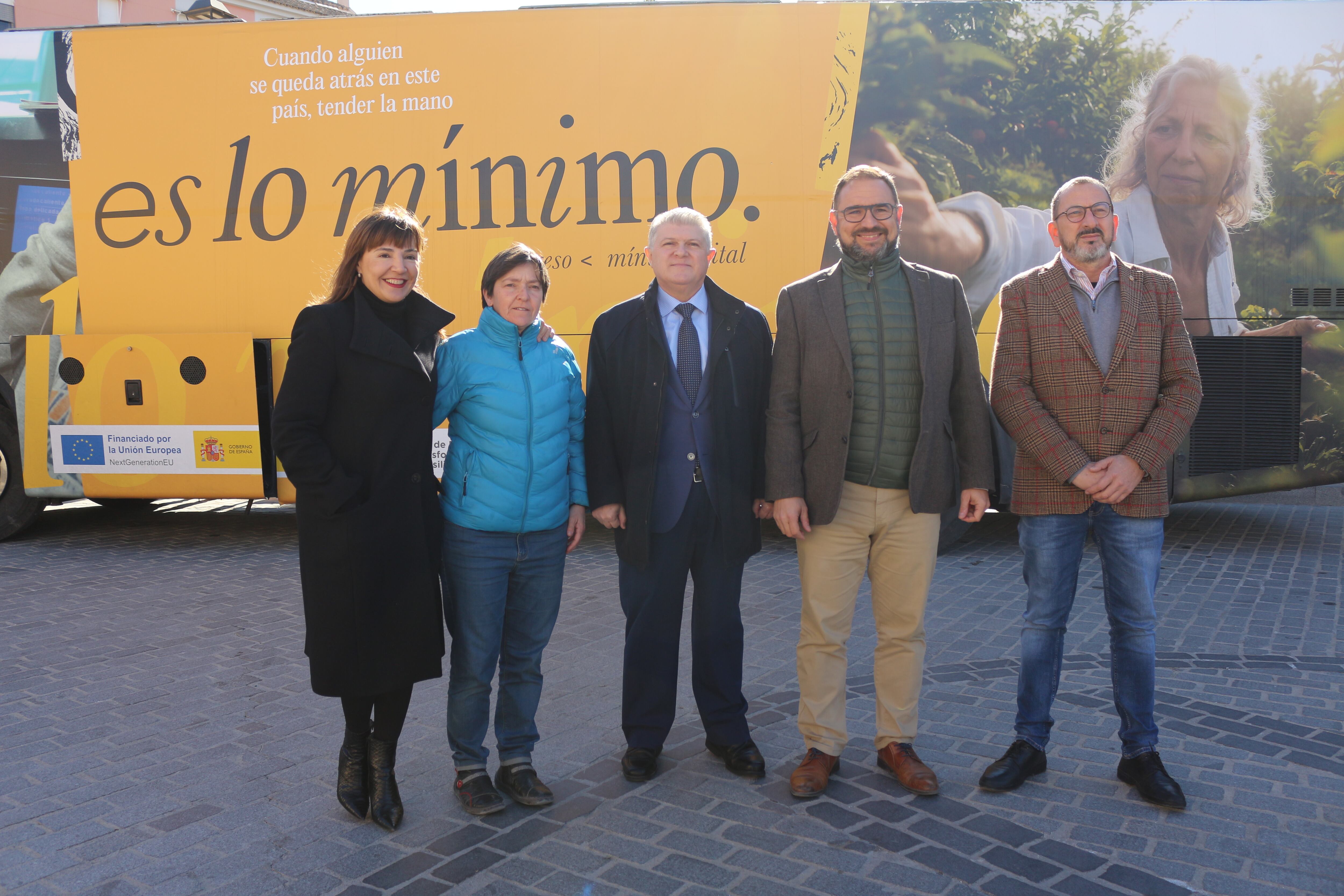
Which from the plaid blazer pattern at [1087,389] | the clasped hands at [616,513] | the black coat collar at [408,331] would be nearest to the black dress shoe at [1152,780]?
the plaid blazer pattern at [1087,389]

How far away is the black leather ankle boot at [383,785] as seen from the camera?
3.13m

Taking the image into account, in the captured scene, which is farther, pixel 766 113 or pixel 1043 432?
pixel 766 113

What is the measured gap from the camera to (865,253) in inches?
133

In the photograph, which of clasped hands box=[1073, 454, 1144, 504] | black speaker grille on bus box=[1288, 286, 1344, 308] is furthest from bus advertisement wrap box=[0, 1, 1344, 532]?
clasped hands box=[1073, 454, 1144, 504]

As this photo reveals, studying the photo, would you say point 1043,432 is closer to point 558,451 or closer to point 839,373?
point 839,373

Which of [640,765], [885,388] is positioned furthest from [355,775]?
[885,388]

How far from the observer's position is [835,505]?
11.0ft

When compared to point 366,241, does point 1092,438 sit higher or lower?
lower

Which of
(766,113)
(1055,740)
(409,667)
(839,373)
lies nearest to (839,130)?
(766,113)

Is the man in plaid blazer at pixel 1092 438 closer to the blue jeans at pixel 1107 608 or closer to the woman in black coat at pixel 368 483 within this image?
the blue jeans at pixel 1107 608

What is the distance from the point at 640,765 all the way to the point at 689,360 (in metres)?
1.43

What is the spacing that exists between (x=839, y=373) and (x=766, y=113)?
410cm

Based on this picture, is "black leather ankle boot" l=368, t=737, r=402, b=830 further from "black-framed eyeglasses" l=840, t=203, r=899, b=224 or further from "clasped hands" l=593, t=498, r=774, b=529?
"black-framed eyeglasses" l=840, t=203, r=899, b=224

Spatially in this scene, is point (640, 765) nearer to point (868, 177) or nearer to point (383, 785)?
point (383, 785)
